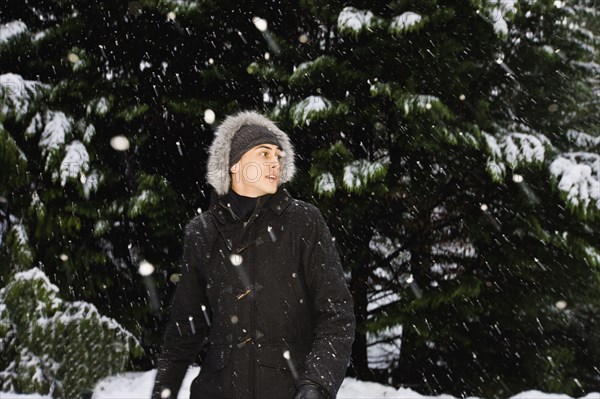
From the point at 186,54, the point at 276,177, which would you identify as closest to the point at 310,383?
the point at 276,177

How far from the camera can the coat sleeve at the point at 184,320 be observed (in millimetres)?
2428

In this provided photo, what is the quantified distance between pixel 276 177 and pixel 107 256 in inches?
183

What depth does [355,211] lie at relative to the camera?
230 inches

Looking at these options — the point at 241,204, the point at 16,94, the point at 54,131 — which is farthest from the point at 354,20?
the point at 16,94

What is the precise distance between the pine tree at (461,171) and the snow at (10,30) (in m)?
2.50

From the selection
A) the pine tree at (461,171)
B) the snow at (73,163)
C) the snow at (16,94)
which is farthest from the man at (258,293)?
the snow at (16,94)

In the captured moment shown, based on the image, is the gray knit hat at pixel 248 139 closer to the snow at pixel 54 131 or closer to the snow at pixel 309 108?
the snow at pixel 309 108

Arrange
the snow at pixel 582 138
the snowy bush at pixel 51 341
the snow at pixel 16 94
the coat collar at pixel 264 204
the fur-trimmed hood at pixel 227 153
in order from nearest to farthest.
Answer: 1. the coat collar at pixel 264 204
2. the fur-trimmed hood at pixel 227 153
3. the snow at pixel 16 94
4. the snowy bush at pixel 51 341
5. the snow at pixel 582 138

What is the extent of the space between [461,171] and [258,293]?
436cm

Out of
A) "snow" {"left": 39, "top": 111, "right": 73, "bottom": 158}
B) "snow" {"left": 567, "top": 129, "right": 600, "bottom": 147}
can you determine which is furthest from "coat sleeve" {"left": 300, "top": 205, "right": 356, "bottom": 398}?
"snow" {"left": 567, "top": 129, "right": 600, "bottom": 147}

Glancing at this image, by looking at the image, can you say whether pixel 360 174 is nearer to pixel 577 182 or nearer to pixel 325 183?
pixel 325 183

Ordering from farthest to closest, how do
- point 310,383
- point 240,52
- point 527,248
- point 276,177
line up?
1. point 240,52
2. point 527,248
3. point 276,177
4. point 310,383

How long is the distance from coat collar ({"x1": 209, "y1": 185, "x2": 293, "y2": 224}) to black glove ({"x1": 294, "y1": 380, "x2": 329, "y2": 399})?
26.7 inches

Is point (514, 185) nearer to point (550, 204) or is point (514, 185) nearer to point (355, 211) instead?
point (550, 204)
